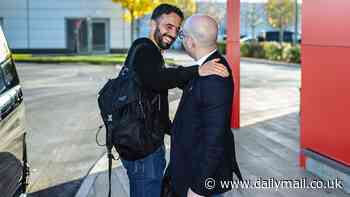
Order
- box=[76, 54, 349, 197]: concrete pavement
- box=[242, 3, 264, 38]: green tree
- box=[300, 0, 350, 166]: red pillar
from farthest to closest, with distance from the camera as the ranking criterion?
box=[242, 3, 264, 38]: green tree
box=[76, 54, 349, 197]: concrete pavement
box=[300, 0, 350, 166]: red pillar

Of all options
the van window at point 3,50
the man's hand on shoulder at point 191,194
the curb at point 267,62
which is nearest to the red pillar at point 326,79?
the man's hand on shoulder at point 191,194

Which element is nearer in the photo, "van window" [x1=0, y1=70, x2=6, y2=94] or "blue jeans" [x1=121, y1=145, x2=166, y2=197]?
"blue jeans" [x1=121, y1=145, x2=166, y2=197]

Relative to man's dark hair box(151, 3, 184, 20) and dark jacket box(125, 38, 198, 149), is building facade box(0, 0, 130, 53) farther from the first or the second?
dark jacket box(125, 38, 198, 149)

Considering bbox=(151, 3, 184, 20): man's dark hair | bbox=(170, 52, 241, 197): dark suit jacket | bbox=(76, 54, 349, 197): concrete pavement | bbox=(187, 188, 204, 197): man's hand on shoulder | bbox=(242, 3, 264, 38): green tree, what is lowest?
bbox=(76, 54, 349, 197): concrete pavement

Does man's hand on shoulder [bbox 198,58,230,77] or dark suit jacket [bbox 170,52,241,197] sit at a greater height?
man's hand on shoulder [bbox 198,58,230,77]

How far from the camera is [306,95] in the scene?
6.37 m

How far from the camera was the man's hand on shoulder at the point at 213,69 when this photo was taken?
2916mm

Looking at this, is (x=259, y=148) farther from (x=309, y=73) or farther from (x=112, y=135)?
(x=112, y=135)

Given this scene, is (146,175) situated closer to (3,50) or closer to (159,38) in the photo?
(159,38)

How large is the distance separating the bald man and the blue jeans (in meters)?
0.35

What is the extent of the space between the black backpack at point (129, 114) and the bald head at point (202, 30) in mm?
503

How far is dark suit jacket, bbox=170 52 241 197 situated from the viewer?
9.39 ft

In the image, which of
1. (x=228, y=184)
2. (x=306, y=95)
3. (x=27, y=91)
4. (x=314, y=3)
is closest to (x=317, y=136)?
(x=306, y=95)

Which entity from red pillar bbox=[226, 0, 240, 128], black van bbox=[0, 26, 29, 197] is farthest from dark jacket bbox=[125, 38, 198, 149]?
red pillar bbox=[226, 0, 240, 128]
